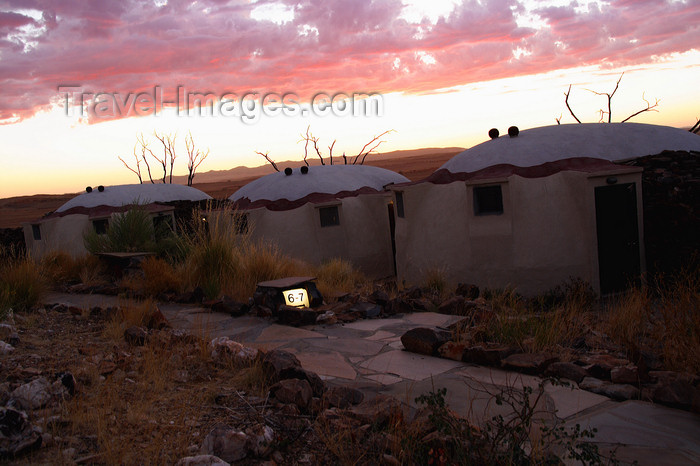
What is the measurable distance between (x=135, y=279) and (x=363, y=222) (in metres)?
8.02

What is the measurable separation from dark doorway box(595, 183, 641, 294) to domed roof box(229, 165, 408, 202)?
7.02 meters

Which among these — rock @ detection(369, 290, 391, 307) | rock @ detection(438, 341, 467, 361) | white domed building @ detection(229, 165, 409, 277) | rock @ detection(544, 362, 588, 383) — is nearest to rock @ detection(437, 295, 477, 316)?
rock @ detection(369, 290, 391, 307)

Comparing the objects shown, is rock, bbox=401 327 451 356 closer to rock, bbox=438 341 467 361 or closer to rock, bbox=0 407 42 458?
rock, bbox=438 341 467 361

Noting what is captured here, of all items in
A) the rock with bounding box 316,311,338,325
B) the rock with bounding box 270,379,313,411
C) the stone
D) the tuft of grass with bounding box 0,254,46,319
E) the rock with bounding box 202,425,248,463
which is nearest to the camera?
the rock with bounding box 202,425,248,463

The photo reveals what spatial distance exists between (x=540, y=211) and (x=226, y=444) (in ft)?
29.5

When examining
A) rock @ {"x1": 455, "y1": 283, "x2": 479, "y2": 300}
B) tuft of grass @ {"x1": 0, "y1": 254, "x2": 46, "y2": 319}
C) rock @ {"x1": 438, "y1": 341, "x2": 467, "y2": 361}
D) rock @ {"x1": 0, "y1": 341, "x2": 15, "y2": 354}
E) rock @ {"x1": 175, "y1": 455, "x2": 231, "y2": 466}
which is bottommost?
rock @ {"x1": 455, "y1": 283, "x2": 479, "y2": 300}

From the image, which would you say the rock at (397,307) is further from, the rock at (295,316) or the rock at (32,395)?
the rock at (32,395)

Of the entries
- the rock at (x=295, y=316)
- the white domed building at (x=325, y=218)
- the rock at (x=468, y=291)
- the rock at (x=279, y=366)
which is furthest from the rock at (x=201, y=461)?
the white domed building at (x=325, y=218)

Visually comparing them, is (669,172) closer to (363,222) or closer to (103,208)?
(363,222)

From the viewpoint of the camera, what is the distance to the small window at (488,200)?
1109 cm

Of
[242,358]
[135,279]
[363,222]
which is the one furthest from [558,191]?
[242,358]

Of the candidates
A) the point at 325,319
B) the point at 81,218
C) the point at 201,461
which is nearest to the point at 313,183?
the point at 81,218

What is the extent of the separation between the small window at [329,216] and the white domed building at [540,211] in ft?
9.86

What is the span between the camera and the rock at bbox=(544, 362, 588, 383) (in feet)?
13.2
